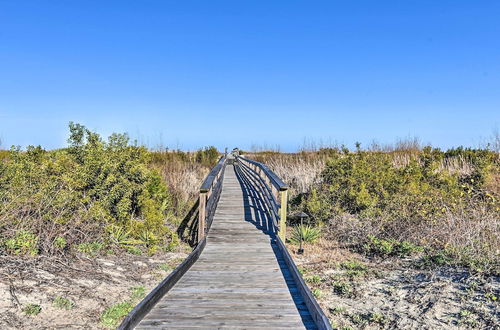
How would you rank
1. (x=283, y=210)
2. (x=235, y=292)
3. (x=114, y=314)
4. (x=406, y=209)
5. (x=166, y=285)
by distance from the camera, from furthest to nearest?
(x=406, y=209), (x=283, y=210), (x=235, y=292), (x=166, y=285), (x=114, y=314)

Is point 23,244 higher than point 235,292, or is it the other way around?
point 23,244

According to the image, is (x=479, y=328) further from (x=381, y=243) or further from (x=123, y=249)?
(x=123, y=249)

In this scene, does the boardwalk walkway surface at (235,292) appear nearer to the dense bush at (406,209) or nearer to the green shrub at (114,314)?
the green shrub at (114,314)

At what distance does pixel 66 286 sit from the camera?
4867mm

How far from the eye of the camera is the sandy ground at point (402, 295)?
177 inches

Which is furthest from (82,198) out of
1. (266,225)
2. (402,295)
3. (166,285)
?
(402,295)

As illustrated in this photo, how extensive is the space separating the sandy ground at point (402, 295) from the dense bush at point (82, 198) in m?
3.69

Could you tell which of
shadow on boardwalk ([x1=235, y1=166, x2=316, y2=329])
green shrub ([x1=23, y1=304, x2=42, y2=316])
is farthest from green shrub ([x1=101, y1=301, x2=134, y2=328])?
shadow on boardwalk ([x1=235, y1=166, x2=316, y2=329])

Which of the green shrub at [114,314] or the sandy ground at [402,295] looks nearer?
the green shrub at [114,314]

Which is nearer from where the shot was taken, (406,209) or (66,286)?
(66,286)

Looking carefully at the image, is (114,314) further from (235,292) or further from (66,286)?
(235,292)

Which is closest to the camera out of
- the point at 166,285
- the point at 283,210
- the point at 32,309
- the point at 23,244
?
the point at 32,309

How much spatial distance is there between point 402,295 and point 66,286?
Result: 458cm

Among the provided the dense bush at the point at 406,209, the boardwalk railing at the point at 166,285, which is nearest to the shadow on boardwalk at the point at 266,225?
the dense bush at the point at 406,209
